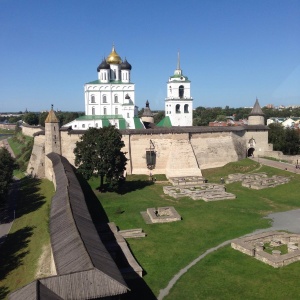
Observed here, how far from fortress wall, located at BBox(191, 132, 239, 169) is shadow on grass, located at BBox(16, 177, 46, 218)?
46.6 ft

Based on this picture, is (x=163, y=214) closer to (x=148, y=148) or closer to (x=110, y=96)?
(x=148, y=148)

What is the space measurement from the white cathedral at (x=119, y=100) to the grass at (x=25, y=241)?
13.2 meters

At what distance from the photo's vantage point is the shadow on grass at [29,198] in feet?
76.0

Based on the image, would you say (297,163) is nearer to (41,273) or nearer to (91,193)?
(91,193)

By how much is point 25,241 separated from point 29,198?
7.71m

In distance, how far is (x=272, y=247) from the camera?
587 inches

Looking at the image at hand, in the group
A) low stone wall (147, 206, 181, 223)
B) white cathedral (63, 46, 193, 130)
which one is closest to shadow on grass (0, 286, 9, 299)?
low stone wall (147, 206, 181, 223)

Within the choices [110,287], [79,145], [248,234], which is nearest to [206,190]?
[248,234]

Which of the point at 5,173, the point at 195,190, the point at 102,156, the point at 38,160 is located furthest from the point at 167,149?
the point at 5,173

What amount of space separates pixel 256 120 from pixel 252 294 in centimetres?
2974

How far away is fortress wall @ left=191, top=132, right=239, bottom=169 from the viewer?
32.0m

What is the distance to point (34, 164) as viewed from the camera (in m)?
32.4

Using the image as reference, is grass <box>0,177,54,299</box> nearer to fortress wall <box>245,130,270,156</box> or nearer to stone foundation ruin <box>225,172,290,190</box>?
stone foundation ruin <box>225,172,290,190</box>

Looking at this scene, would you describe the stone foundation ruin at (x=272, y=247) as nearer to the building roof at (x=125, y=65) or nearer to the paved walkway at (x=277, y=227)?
the paved walkway at (x=277, y=227)
